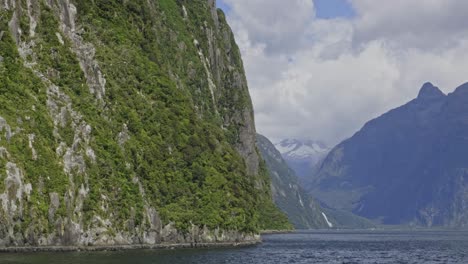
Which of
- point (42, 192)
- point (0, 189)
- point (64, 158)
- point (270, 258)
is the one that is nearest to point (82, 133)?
point (64, 158)

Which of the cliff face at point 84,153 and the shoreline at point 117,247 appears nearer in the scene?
the shoreline at point 117,247

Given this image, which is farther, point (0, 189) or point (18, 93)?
point (18, 93)

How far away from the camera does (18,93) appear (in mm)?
148875

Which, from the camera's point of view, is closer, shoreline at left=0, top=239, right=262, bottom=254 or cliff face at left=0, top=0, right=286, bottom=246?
shoreline at left=0, top=239, right=262, bottom=254

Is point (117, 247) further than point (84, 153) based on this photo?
No

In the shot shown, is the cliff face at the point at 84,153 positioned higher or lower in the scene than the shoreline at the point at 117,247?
higher

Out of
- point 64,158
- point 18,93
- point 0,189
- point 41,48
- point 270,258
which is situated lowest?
point 270,258

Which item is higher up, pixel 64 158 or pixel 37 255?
pixel 64 158

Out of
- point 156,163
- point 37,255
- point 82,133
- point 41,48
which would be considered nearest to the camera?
point 37,255

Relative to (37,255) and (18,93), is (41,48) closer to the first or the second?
(18,93)

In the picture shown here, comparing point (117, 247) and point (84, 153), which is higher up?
point (84, 153)

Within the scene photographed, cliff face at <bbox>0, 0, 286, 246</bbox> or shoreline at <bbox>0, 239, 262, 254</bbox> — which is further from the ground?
cliff face at <bbox>0, 0, 286, 246</bbox>

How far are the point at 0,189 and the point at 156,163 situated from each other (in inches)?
2445

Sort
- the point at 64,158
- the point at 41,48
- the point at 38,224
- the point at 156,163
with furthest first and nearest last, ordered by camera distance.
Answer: the point at 156,163, the point at 41,48, the point at 64,158, the point at 38,224
